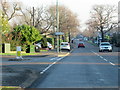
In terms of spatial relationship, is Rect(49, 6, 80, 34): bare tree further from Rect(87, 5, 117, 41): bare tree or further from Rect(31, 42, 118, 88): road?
Rect(31, 42, 118, 88): road

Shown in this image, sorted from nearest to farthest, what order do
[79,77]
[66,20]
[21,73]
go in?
[79,77], [21,73], [66,20]

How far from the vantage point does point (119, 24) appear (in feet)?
280

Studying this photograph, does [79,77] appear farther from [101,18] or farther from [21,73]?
[101,18]

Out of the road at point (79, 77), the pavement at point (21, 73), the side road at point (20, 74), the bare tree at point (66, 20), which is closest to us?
the road at point (79, 77)

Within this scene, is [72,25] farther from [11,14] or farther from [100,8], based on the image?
[11,14]

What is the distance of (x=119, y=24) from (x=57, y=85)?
7630 cm

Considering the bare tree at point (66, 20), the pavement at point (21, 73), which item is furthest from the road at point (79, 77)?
the bare tree at point (66, 20)

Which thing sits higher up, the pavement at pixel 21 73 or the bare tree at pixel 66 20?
the bare tree at pixel 66 20

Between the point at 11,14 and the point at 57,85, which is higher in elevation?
the point at 11,14

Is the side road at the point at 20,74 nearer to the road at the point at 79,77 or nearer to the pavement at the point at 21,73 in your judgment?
the pavement at the point at 21,73

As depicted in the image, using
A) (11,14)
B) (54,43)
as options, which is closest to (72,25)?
(54,43)

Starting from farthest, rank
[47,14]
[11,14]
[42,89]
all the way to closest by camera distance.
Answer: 1. [47,14]
2. [11,14]
3. [42,89]

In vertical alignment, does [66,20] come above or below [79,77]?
above

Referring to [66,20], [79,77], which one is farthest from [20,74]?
[66,20]
